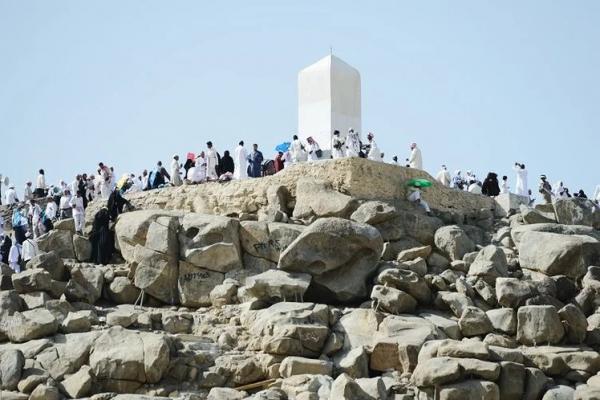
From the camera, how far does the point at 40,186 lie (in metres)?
29.0

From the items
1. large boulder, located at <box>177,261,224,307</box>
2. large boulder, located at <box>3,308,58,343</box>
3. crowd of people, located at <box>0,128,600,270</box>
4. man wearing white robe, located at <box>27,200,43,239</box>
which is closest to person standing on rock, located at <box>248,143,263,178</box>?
crowd of people, located at <box>0,128,600,270</box>

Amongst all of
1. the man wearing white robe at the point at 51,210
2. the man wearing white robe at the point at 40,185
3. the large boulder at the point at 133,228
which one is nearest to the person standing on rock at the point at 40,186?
the man wearing white robe at the point at 40,185

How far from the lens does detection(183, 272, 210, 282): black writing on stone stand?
62.0 feet

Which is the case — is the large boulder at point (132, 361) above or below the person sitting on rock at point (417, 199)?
below

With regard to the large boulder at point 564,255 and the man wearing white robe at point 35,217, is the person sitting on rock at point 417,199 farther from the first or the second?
the man wearing white robe at point 35,217

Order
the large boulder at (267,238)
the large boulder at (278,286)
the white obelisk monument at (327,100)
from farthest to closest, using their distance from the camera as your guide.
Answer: the white obelisk monument at (327,100) → the large boulder at (267,238) → the large boulder at (278,286)

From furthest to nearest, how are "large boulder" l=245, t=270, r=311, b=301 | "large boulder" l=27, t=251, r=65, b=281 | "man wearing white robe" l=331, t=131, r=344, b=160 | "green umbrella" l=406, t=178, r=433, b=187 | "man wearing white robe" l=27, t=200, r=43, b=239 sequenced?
"man wearing white robe" l=27, t=200, r=43, b=239, "man wearing white robe" l=331, t=131, r=344, b=160, "green umbrella" l=406, t=178, r=433, b=187, "large boulder" l=27, t=251, r=65, b=281, "large boulder" l=245, t=270, r=311, b=301

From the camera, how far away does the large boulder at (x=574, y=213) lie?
2202 cm

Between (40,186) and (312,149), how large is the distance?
995 cm

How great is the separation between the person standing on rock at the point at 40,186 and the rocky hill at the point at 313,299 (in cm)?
715

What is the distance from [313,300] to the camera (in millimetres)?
17922

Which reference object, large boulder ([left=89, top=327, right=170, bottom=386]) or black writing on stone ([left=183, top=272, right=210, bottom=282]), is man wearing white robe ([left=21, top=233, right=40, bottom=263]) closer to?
black writing on stone ([left=183, top=272, right=210, bottom=282])

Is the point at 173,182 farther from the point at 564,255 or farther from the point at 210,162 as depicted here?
the point at 564,255

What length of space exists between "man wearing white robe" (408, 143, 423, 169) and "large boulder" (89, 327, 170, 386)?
1016cm
